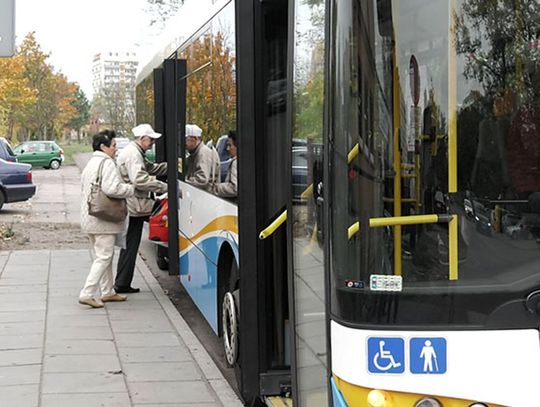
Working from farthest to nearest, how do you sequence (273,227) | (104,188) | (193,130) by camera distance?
(104,188)
(193,130)
(273,227)

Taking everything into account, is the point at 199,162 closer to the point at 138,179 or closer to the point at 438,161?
the point at 138,179

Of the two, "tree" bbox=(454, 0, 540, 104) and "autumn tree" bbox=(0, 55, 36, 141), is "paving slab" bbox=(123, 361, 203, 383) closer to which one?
"tree" bbox=(454, 0, 540, 104)

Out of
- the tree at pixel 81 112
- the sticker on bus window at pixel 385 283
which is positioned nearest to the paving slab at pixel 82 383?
the sticker on bus window at pixel 385 283

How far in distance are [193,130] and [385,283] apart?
5.08m

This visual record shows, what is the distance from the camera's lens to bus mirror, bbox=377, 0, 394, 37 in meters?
3.31

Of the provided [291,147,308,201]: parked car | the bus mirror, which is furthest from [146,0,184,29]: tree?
the bus mirror

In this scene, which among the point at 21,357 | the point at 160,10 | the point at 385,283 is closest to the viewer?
the point at 385,283

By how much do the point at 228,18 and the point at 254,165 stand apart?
1523 millimetres

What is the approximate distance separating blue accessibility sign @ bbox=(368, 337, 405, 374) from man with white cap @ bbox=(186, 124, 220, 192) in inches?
143

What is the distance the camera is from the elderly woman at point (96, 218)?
897 cm

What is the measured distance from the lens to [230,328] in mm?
6285

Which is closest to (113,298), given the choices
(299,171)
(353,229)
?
(299,171)

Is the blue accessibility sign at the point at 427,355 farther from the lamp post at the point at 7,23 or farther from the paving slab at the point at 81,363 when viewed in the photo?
the lamp post at the point at 7,23

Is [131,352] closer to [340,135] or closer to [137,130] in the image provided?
[137,130]
